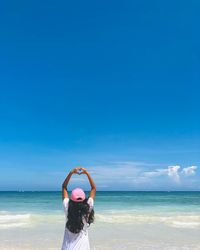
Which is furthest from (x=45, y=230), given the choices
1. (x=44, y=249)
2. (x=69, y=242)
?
(x=69, y=242)

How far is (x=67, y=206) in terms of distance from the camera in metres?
3.66

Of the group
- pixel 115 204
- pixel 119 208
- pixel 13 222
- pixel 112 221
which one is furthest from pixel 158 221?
pixel 115 204

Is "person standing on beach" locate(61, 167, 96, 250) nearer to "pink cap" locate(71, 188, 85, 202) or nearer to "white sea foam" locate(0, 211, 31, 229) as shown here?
"pink cap" locate(71, 188, 85, 202)

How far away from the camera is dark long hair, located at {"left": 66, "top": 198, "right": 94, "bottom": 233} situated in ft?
11.8

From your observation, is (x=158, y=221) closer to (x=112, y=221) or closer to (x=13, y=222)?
(x=112, y=221)

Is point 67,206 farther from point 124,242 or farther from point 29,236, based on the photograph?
point 29,236

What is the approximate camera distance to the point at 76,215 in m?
3.59

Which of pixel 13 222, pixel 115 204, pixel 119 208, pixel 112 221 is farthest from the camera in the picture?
pixel 115 204

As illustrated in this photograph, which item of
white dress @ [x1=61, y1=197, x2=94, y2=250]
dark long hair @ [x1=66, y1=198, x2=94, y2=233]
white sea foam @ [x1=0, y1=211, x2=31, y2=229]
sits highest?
dark long hair @ [x1=66, y1=198, x2=94, y2=233]

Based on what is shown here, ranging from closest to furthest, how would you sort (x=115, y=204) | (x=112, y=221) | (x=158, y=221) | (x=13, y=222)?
1. (x=13, y=222)
2. (x=112, y=221)
3. (x=158, y=221)
4. (x=115, y=204)

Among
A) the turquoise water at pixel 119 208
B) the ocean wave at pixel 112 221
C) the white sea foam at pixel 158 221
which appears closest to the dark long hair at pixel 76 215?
the ocean wave at pixel 112 221

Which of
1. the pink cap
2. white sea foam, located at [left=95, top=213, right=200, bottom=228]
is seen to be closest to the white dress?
the pink cap

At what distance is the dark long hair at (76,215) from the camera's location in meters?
3.58

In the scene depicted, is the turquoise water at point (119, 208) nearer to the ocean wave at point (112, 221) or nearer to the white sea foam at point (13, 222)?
the ocean wave at point (112, 221)
